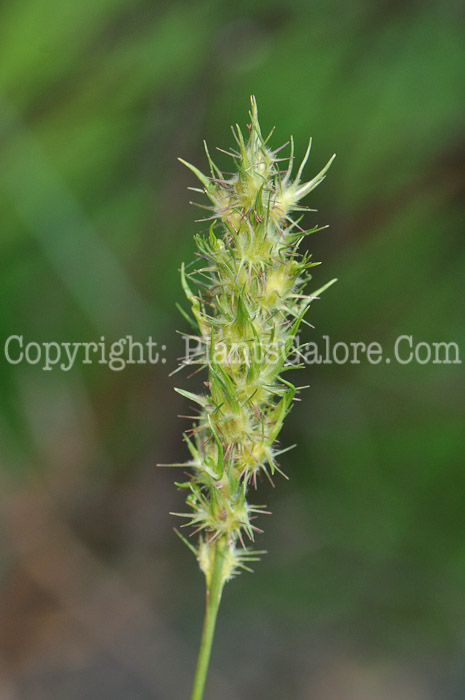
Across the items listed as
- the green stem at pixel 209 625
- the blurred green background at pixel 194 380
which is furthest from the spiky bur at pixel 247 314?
the blurred green background at pixel 194 380

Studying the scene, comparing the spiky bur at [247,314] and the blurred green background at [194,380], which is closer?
the spiky bur at [247,314]

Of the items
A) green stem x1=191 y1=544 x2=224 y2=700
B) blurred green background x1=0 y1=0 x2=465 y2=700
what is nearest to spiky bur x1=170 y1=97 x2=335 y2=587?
green stem x1=191 y1=544 x2=224 y2=700

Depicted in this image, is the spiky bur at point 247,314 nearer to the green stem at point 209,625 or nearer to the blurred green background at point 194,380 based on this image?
the green stem at point 209,625

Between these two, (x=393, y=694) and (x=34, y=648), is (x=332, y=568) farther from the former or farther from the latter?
(x=34, y=648)

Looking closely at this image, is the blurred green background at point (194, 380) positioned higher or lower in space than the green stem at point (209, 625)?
higher

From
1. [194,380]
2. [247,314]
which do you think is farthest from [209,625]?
[194,380]

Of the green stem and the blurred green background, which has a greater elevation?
the blurred green background

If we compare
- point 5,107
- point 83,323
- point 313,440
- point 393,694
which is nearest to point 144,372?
point 83,323

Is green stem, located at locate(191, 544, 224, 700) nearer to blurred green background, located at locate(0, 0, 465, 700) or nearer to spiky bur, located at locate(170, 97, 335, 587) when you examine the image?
spiky bur, located at locate(170, 97, 335, 587)
